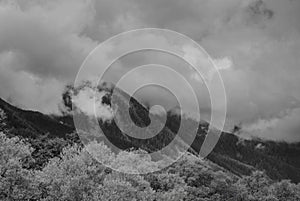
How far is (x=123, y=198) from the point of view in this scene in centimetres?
4944

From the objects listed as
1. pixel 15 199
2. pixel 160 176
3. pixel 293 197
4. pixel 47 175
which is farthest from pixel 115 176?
pixel 293 197

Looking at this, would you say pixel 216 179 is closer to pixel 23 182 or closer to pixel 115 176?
pixel 115 176

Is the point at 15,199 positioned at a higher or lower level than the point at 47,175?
lower

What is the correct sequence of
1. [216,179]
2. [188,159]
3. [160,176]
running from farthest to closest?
[188,159] → [216,179] → [160,176]

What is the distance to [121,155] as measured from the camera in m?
60.1

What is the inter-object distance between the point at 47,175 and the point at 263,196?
6698 cm

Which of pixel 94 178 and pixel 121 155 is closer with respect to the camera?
pixel 94 178

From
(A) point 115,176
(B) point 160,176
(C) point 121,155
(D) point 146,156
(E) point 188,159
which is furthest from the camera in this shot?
(E) point 188,159

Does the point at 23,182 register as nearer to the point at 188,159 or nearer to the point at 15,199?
the point at 15,199

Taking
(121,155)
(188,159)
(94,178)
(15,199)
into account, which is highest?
(188,159)

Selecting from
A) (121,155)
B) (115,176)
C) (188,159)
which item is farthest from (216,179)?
(115,176)

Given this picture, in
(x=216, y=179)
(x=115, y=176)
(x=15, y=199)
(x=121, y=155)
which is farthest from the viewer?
(x=216, y=179)

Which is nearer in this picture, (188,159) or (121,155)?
(121,155)

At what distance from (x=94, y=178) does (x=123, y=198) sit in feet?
14.1
